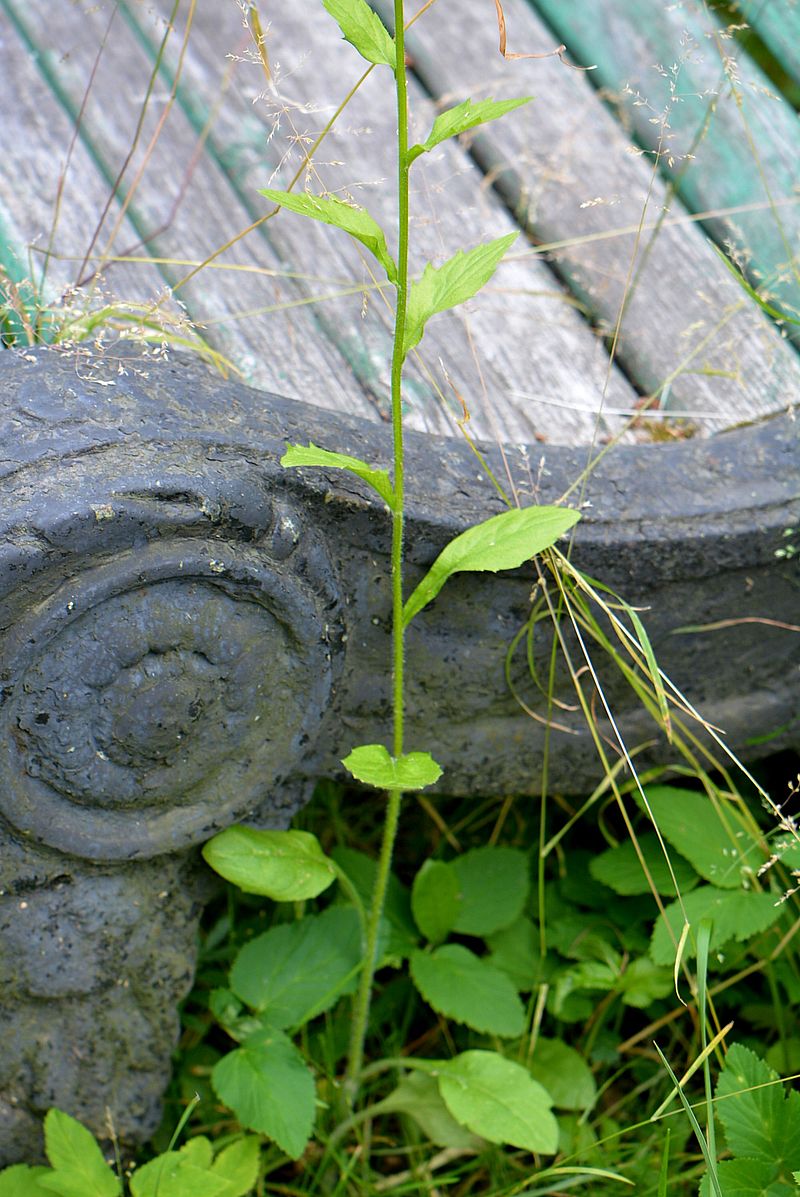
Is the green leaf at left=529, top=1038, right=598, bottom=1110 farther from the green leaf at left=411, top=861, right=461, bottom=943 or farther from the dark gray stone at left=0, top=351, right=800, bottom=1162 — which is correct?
the dark gray stone at left=0, top=351, right=800, bottom=1162

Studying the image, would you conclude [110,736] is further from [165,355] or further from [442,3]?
[442,3]

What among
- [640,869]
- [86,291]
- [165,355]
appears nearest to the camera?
[165,355]

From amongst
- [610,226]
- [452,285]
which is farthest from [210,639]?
[610,226]

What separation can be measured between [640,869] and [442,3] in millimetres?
1862

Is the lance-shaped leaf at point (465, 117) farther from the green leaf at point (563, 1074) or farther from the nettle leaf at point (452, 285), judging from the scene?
the green leaf at point (563, 1074)

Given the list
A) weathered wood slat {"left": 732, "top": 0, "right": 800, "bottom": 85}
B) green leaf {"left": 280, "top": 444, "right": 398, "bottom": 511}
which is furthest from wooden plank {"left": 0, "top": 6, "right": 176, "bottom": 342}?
weathered wood slat {"left": 732, "top": 0, "right": 800, "bottom": 85}

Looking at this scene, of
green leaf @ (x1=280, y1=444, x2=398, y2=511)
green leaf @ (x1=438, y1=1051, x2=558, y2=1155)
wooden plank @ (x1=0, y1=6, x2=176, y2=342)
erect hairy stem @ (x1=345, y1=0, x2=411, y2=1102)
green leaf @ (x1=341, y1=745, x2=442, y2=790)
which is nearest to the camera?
erect hairy stem @ (x1=345, y1=0, x2=411, y2=1102)

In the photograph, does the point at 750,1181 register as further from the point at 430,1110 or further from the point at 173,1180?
the point at 173,1180

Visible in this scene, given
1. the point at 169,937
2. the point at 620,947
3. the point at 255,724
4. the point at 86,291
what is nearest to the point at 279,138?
the point at 86,291

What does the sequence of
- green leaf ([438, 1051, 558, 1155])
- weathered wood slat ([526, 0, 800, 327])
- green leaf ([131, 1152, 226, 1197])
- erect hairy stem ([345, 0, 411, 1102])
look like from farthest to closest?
weathered wood slat ([526, 0, 800, 327])
green leaf ([438, 1051, 558, 1155])
green leaf ([131, 1152, 226, 1197])
erect hairy stem ([345, 0, 411, 1102])

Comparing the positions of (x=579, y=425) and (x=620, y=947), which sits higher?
(x=579, y=425)

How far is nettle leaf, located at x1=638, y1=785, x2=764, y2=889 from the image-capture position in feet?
5.99

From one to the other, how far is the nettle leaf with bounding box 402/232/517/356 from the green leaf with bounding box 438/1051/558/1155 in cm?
106

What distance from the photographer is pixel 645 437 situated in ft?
6.28
